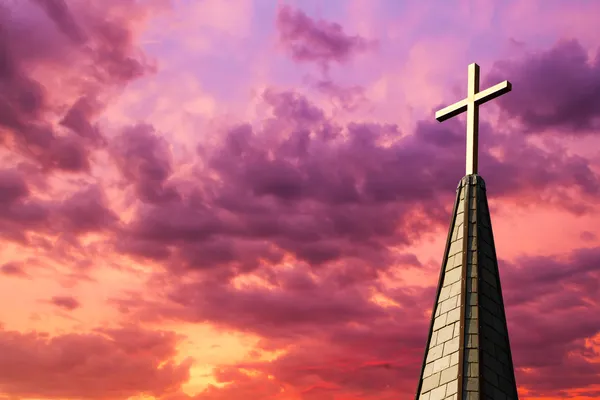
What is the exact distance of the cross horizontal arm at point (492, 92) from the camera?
72.4ft

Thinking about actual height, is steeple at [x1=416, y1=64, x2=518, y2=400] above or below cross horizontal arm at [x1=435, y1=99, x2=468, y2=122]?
below

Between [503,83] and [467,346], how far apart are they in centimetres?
773

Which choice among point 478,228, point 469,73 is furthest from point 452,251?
point 469,73

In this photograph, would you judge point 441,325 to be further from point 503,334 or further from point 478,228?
point 478,228

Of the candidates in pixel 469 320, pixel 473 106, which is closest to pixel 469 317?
pixel 469 320

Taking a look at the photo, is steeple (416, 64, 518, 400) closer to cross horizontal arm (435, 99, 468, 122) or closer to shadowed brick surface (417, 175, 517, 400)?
shadowed brick surface (417, 175, 517, 400)

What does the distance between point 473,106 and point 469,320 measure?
269 inches

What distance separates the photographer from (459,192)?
69.3 ft

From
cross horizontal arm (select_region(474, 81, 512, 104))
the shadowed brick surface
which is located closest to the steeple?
the shadowed brick surface

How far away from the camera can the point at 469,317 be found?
61.7 feet

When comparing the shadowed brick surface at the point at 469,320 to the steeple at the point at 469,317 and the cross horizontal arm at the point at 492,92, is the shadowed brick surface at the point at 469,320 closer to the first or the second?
the steeple at the point at 469,317

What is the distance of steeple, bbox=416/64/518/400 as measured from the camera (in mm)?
17984

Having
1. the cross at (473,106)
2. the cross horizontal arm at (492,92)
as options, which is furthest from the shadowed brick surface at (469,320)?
the cross horizontal arm at (492,92)

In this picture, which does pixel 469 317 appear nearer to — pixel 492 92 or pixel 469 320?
pixel 469 320
